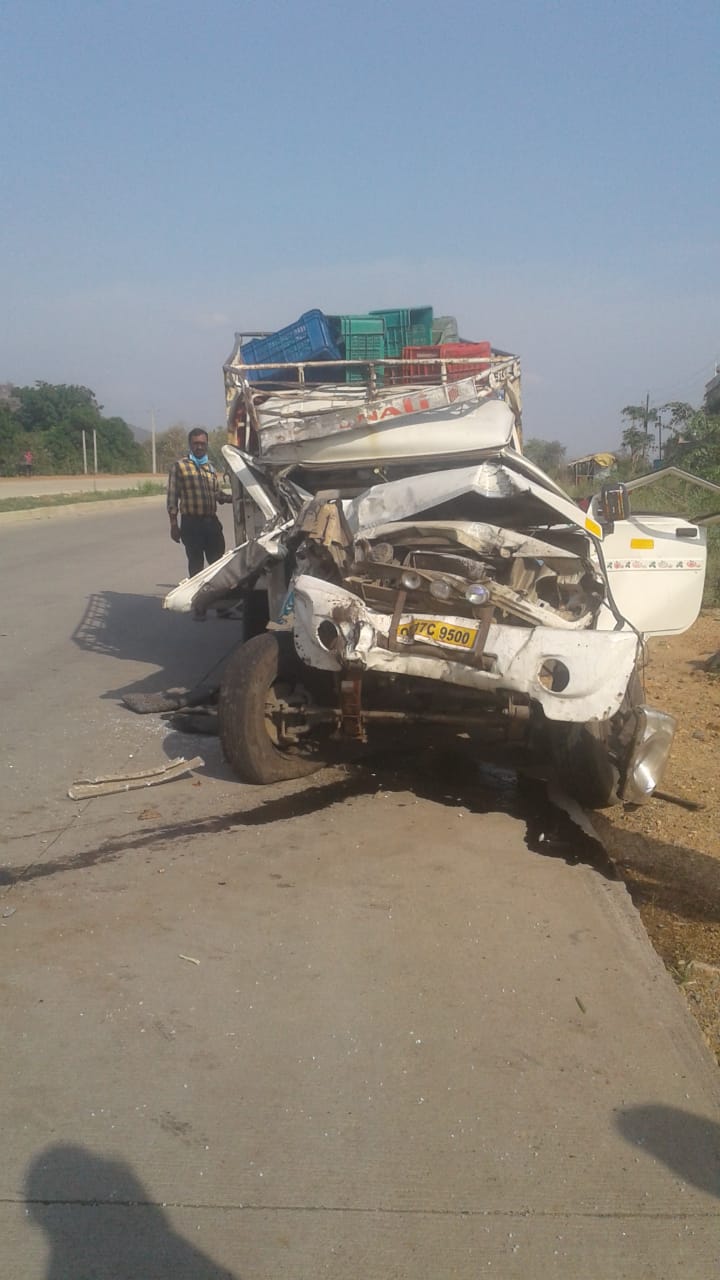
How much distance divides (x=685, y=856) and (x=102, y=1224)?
3.47 m

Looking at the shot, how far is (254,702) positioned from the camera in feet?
18.0

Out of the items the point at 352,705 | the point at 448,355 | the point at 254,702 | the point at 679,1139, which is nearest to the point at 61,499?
the point at 448,355

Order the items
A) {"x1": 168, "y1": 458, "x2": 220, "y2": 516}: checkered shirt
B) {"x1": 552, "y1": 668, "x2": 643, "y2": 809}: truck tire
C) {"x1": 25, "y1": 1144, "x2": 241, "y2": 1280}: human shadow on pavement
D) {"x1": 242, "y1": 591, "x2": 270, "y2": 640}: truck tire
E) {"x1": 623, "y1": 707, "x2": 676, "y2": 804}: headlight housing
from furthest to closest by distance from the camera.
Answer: {"x1": 168, "y1": 458, "x2": 220, "y2": 516}: checkered shirt < {"x1": 242, "y1": 591, "x2": 270, "y2": 640}: truck tire < {"x1": 552, "y1": 668, "x2": 643, "y2": 809}: truck tire < {"x1": 623, "y1": 707, "x2": 676, "y2": 804}: headlight housing < {"x1": 25, "y1": 1144, "x2": 241, "y2": 1280}: human shadow on pavement

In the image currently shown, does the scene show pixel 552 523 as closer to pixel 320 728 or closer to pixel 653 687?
pixel 320 728

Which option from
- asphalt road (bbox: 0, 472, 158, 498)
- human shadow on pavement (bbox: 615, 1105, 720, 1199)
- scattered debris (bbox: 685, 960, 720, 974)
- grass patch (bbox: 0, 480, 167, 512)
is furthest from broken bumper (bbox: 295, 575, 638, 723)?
asphalt road (bbox: 0, 472, 158, 498)

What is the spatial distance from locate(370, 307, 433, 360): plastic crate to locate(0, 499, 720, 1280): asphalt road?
462 cm

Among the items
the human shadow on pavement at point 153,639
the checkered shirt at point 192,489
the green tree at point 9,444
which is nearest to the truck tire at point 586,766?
the human shadow on pavement at point 153,639

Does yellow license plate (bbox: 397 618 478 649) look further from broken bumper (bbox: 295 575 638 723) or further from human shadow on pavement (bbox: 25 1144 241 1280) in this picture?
human shadow on pavement (bbox: 25 1144 241 1280)

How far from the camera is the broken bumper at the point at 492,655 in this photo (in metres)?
4.75

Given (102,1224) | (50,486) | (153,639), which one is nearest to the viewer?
(102,1224)

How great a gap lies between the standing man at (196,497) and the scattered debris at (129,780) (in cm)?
422

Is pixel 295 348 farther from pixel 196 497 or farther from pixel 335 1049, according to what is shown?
pixel 335 1049

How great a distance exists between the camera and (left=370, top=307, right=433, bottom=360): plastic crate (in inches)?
350

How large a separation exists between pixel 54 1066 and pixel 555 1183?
1.49m
